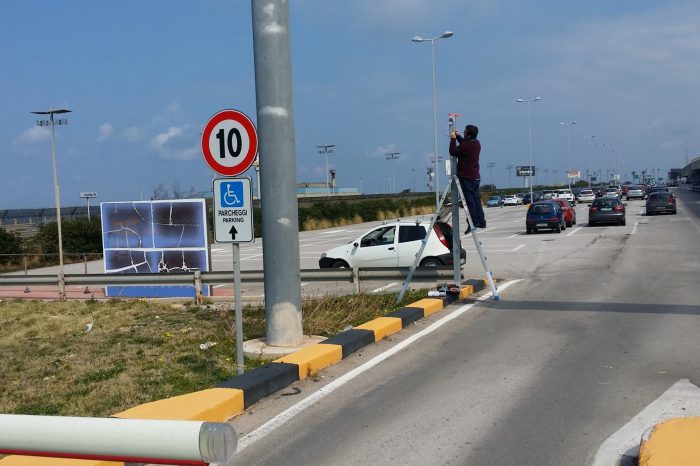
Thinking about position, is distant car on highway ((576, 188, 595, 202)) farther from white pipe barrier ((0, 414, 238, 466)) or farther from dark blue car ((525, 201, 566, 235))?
white pipe barrier ((0, 414, 238, 466))

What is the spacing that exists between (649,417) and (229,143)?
467cm

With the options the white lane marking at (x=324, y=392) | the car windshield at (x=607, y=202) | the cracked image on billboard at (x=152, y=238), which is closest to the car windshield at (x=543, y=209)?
the car windshield at (x=607, y=202)

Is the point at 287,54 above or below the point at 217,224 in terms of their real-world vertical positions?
above

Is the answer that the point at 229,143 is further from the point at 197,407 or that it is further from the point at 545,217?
the point at 545,217

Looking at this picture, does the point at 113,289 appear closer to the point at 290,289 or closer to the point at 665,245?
the point at 290,289

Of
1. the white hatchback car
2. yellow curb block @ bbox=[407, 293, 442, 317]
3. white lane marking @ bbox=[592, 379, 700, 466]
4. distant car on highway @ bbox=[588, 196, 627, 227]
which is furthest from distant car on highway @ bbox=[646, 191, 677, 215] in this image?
white lane marking @ bbox=[592, 379, 700, 466]

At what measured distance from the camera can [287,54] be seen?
8914 mm

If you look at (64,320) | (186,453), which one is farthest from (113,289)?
(186,453)

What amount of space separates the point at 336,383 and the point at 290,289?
6.30 feet

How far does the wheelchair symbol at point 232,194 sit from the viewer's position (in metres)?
7.26

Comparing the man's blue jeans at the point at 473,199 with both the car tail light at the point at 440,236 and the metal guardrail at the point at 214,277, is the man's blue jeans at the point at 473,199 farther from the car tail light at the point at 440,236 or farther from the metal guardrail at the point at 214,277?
the car tail light at the point at 440,236

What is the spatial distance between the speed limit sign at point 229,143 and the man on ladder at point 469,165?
5244mm

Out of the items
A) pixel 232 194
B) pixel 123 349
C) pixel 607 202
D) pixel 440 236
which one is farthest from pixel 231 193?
pixel 607 202

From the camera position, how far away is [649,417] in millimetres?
5914
